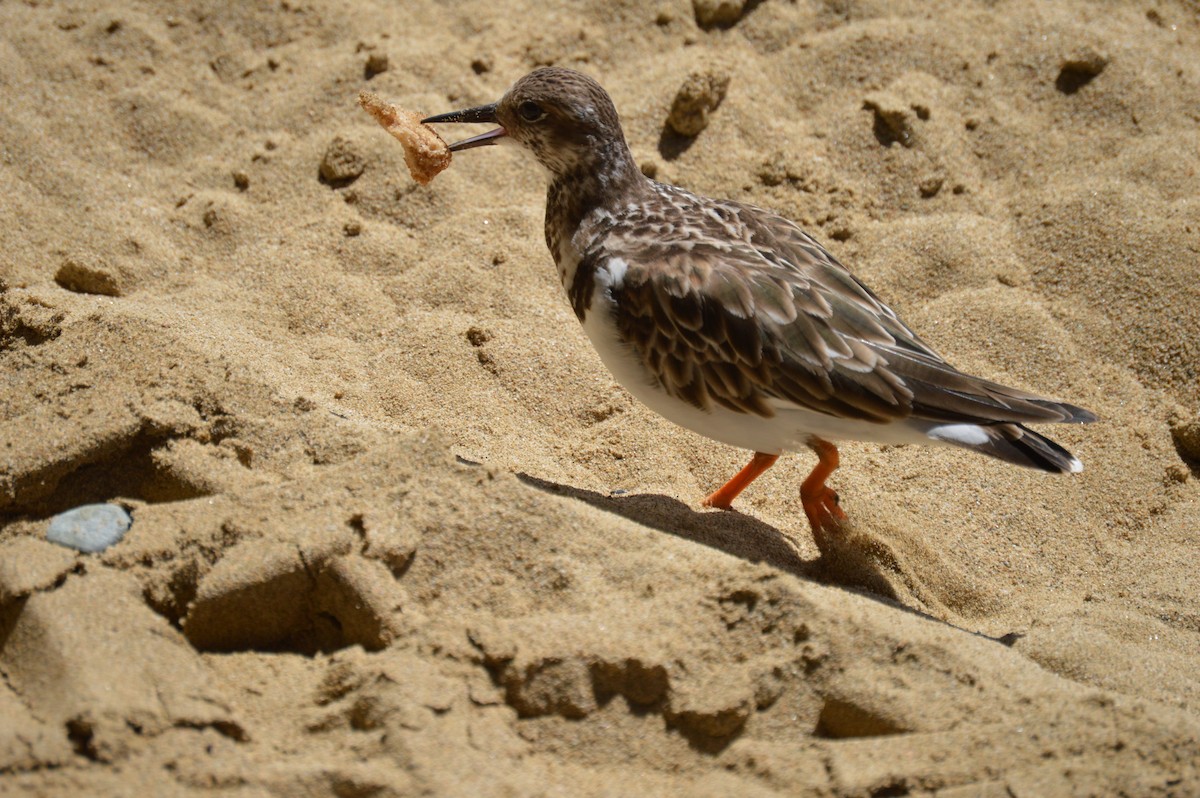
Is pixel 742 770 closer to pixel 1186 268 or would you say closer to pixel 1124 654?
pixel 1124 654

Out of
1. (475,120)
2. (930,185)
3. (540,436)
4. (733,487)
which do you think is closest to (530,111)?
(475,120)

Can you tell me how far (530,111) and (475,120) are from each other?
32 centimetres

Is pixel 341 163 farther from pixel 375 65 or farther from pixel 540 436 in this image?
pixel 540 436

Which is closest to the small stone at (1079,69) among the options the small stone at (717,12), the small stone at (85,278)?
the small stone at (717,12)

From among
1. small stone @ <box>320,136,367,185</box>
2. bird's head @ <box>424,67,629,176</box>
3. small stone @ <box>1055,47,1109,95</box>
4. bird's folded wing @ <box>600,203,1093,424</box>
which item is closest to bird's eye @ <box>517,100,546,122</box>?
bird's head @ <box>424,67,629,176</box>

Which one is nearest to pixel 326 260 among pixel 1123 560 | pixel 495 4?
pixel 495 4

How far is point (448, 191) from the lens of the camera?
559 centimetres

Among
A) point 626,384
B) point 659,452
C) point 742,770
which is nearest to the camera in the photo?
point 742,770

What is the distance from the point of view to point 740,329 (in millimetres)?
3863

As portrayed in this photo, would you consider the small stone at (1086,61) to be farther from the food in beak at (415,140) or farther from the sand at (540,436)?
the food in beak at (415,140)

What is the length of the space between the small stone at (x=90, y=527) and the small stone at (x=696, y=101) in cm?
359

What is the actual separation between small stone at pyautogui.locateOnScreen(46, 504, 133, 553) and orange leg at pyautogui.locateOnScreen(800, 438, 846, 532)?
7.77ft

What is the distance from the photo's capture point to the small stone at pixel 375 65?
6.01 metres

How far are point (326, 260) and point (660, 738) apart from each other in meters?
3.22
